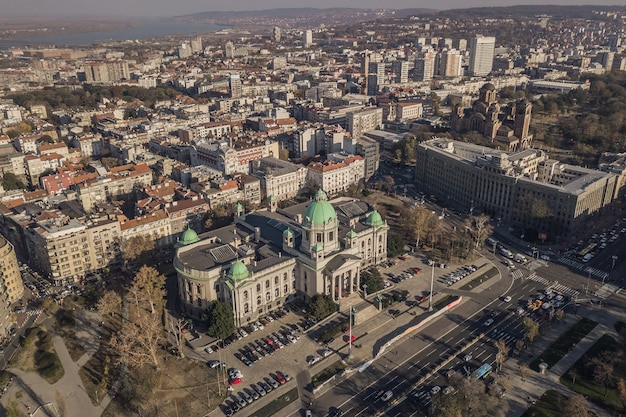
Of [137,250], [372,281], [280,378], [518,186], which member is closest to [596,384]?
[372,281]

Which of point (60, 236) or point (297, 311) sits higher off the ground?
point (60, 236)

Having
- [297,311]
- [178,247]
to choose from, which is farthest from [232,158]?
[297,311]

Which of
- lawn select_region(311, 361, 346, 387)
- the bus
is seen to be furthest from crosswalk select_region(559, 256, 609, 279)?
lawn select_region(311, 361, 346, 387)

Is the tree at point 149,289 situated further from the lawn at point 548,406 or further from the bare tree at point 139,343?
the lawn at point 548,406

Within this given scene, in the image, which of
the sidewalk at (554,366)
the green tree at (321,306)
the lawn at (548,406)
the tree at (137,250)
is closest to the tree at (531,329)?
the sidewalk at (554,366)

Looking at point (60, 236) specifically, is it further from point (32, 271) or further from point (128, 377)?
point (128, 377)

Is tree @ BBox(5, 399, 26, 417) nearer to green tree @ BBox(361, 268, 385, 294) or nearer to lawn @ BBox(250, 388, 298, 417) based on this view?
lawn @ BBox(250, 388, 298, 417)
